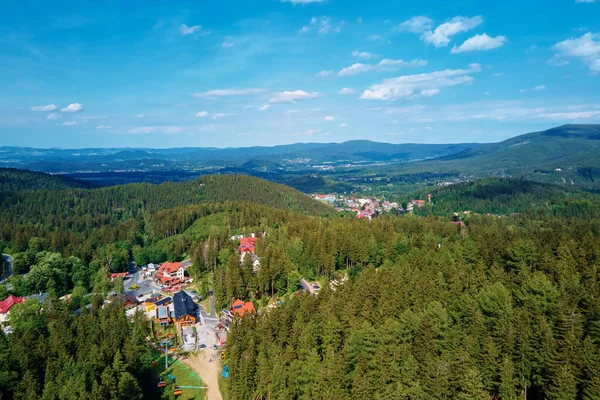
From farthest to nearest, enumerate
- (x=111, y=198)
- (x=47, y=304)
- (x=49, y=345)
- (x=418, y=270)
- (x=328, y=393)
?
(x=111, y=198)
(x=47, y=304)
(x=418, y=270)
(x=49, y=345)
(x=328, y=393)

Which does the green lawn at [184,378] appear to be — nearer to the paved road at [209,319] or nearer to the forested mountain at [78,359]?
the forested mountain at [78,359]

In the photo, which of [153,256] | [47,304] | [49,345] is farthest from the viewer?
[153,256]

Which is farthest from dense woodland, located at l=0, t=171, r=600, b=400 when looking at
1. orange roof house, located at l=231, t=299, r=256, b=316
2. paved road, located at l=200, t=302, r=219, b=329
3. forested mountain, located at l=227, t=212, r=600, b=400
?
paved road, located at l=200, t=302, r=219, b=329

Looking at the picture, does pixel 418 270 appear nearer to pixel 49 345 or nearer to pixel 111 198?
pixel 49 345

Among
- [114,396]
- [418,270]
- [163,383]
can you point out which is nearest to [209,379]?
[163,383]

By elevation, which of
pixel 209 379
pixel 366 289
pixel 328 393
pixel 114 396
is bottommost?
pixel 209 379

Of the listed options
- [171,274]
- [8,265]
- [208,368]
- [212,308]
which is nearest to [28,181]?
[8,265]

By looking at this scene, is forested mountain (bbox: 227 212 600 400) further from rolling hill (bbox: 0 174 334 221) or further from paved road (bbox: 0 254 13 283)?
rolling hill (bbox: 0 174 334 221)

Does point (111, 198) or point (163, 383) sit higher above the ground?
point (111, 198)
